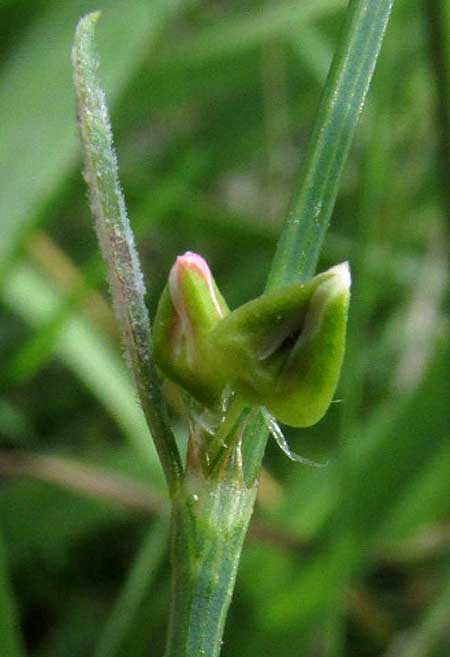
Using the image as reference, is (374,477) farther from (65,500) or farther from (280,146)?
(280,146)

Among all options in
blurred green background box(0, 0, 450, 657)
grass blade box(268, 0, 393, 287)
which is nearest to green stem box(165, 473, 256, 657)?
grass blade box(268, 0, 393, 287)

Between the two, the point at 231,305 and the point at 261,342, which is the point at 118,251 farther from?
the point at 231,305

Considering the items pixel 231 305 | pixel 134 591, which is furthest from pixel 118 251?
pixel 231 305

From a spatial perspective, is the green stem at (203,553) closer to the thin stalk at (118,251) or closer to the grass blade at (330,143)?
the thin stalk at (118,251)

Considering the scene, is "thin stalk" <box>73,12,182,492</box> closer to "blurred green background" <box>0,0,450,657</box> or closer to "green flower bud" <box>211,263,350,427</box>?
"green flower bud" <box>211,263,350,427</box>

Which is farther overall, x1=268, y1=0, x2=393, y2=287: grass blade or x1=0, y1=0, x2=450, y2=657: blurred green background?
x1=0, y1=0, x2=450, y2=657: blurred green background

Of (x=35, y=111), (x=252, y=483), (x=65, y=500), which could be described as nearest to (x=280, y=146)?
(x=35, y=111)

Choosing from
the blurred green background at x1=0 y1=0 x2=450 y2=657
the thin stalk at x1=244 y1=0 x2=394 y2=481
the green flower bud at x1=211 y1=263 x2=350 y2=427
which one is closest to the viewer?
the green flower bud at x1=211 y1=263 x2=350 y2=427
